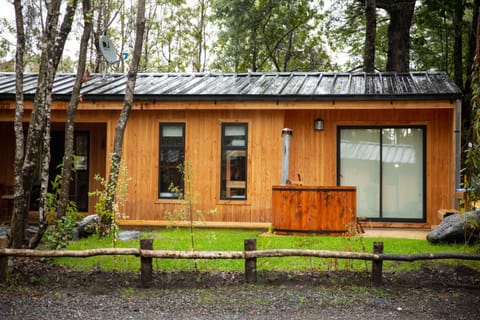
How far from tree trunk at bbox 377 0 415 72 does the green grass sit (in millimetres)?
11488

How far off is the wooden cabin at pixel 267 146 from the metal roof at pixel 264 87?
42 millimetres

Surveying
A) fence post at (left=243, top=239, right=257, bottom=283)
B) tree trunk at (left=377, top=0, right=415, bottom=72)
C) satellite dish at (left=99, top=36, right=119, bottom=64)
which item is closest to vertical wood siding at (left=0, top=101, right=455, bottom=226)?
satellite dish at (left=99, top=36, right=119, bottom=64)

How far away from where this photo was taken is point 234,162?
38.6 feet

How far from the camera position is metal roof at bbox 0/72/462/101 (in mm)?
11039

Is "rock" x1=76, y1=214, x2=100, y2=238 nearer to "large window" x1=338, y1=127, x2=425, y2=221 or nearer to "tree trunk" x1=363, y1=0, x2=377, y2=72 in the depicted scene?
"large window" x1=338, y1=127, x2=425, y2=221

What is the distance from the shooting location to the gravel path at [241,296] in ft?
18.7

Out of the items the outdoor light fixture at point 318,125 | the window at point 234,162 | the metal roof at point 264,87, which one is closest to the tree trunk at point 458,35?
the metal roof at point 264,87

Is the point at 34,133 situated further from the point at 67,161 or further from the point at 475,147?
the point at 475,147

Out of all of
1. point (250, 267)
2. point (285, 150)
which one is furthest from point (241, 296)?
point (285, 150)

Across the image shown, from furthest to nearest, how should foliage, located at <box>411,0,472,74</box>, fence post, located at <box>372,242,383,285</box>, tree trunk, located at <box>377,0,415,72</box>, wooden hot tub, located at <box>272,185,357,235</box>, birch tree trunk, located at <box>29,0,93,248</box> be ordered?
foliage, located at <box>411,0,472,74</box>, tree trunk, located at <box>377,0,415,72</box>, wooden hot tub, located at <box>272,185,357,235</box>, birch tree trunk, located at <box>29,0,93,248</box>, fence post, located at <box>372,242,383,285</box>

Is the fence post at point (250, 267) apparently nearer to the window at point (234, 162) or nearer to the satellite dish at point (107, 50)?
the window at point (234, 162)

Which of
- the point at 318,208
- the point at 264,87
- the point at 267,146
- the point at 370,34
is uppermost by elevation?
the point at 370,34

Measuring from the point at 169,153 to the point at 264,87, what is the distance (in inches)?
100

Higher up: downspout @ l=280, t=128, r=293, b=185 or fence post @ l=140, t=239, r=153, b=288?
downspout @ l=280, t=128, r=293, b=185
